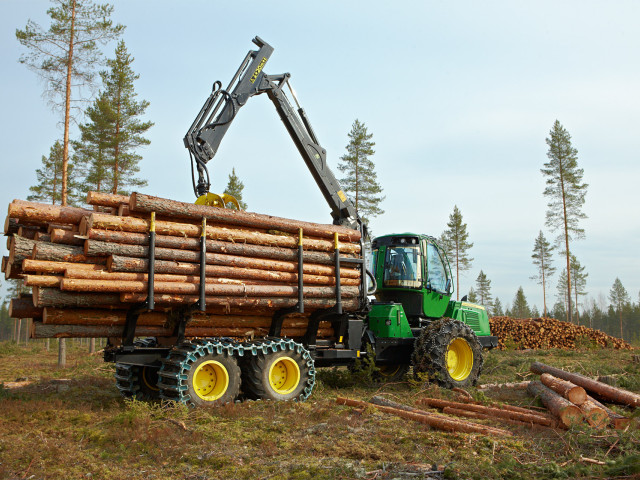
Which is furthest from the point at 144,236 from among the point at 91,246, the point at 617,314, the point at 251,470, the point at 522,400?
the point at 617,314

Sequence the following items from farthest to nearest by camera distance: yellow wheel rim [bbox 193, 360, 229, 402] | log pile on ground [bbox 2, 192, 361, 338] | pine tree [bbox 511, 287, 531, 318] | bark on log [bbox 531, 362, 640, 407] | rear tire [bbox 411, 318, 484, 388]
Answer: pine tree [bbox 511, 287, 531, 318] → rear tire [bbox 411, 318, 484, 388] → bark on log [bbox 531, 362, 640, 407] → yellow wheel rim [bbox 193, 360, 229, 402] → log pile on ground [bbox 2, 192, 361, 338]

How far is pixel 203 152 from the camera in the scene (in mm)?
10469

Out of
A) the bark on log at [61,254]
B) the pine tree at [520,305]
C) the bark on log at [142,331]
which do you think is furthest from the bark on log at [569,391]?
the pine tree at [520,305]

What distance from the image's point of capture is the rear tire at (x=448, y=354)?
36.0ft

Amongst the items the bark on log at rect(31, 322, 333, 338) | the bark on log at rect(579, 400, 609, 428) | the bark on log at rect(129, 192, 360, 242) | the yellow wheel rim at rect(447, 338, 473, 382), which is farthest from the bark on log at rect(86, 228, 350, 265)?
the bark on log at rect(579, 400, 609, 428)

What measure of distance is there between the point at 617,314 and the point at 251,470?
262ft

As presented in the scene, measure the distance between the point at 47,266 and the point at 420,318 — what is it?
325 inches

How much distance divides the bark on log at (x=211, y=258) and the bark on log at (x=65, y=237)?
0.23 meters

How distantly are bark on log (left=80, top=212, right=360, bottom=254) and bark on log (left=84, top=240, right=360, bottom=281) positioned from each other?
0.93 ft

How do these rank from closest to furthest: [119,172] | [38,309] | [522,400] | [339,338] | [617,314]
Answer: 1. [38,309]
2. [522,400]
3. [339,338]
4. [119,172]
5. [617,314]

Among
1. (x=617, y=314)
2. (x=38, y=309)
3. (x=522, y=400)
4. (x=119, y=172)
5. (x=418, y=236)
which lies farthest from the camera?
(x=617, y=314)

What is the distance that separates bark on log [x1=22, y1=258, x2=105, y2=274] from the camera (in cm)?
729

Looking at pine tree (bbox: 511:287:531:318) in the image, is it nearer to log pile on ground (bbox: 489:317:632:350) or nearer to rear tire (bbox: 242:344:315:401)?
log pile on ground (bbox: 489:317:632:350)

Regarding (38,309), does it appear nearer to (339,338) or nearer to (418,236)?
(339,338)
